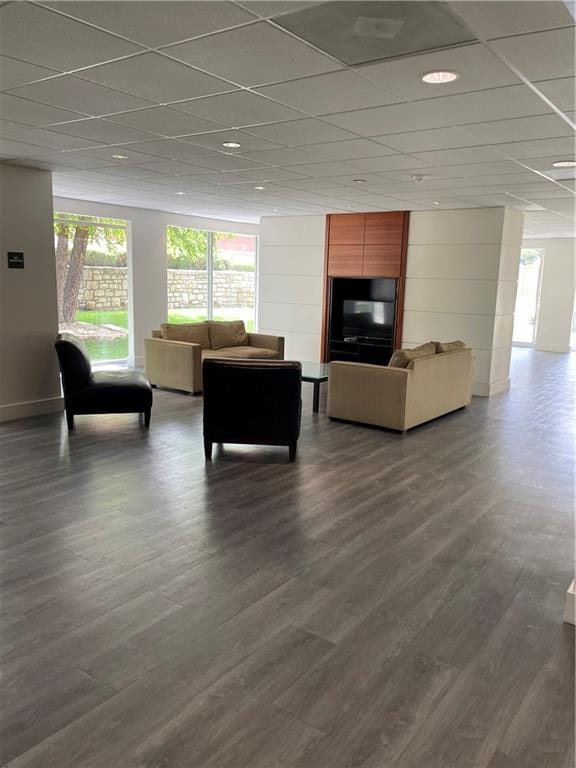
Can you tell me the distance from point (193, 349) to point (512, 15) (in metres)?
5.56

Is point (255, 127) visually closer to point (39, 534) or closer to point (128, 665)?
point (39, 534)

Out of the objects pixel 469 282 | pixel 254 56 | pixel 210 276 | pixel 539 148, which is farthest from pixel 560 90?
pixel 210 276

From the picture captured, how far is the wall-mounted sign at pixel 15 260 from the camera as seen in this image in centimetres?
596

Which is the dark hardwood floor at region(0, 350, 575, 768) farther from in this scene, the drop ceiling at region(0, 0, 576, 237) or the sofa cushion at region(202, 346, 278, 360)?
the sofa cushion at region(202, 346, 278, 360)

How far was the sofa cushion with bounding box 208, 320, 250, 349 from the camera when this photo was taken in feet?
27.9

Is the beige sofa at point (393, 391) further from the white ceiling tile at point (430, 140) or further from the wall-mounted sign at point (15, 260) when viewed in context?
the wall-mounted sign at point (15, 260)

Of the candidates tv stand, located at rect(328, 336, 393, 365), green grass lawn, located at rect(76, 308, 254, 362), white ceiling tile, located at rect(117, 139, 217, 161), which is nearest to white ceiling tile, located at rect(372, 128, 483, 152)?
white ceiling tile, located at rect(117, 139, 217, 161)

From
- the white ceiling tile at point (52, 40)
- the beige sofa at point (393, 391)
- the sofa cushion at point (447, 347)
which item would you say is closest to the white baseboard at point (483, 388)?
the sofa cushion at point (447, 347)

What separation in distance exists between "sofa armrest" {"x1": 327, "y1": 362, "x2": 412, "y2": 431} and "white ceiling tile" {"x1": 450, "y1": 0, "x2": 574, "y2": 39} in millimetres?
3636

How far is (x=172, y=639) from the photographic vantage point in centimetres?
248

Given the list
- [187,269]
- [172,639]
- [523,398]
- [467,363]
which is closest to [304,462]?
[172,639]

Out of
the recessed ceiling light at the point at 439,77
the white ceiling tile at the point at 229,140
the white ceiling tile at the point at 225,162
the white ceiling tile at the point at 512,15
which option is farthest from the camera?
the white ceiling tile at the point at 225,162

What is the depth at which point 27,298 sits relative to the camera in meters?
6.18

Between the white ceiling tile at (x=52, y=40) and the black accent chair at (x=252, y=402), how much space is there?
8.10ft
